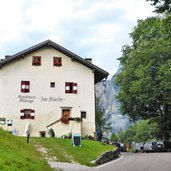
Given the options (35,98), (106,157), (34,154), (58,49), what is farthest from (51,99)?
(34,154)

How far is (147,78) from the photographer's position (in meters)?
46.8

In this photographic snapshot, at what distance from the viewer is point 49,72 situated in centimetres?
4334

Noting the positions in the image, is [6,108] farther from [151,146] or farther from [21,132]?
[151,146]

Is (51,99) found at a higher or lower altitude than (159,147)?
higher

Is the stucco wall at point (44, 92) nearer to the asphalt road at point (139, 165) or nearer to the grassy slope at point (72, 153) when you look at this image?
the grassy slope at point (72, 153)

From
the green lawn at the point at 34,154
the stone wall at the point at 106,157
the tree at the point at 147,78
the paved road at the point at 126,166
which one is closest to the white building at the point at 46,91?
the tree at the point at 147,78

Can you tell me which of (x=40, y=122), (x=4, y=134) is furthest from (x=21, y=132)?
(x=4, y=134)

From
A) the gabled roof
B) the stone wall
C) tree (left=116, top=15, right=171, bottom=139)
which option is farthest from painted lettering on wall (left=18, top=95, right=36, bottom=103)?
the stone wall

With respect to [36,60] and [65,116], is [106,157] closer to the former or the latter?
[65,116]

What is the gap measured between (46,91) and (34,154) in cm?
2452

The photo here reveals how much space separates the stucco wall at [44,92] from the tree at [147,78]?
7299mm

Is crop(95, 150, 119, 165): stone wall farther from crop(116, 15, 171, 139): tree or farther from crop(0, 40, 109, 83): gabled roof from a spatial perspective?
crop(116, 15, 171, 139): tree

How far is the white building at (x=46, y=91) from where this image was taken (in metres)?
42.0

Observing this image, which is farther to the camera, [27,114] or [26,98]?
[26,98]
